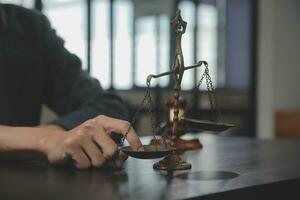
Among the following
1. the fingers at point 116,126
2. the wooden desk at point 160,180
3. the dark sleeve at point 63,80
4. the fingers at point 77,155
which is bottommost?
the wooden desk at point 160,180

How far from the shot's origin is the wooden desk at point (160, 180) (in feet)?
2.11

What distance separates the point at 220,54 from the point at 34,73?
3.70 metres

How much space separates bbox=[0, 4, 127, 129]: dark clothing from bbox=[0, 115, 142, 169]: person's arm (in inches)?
17.6

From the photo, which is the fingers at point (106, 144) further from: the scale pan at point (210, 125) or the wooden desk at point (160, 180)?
the scale pan at point (210, 125)

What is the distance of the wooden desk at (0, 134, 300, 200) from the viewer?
0.64 metres

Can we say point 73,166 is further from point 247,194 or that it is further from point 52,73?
point 52,73

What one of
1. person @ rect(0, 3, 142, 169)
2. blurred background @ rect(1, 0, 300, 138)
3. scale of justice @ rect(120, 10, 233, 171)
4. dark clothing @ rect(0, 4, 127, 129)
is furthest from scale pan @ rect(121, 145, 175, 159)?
blurred background @ rect(1, 0, 300, 138)

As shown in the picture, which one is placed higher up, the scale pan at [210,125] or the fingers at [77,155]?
the scale pan at [210,125]

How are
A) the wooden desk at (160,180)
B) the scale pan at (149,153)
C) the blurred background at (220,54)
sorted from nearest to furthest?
the wooden desk at (160,180) → the scale pan at (149,153) → the blurred background at (220,54)

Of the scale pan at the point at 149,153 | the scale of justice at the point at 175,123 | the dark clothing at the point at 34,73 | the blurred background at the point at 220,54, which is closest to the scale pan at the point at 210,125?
the scale of justice at the point at 175,123

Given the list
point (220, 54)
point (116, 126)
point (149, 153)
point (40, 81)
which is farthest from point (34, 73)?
point (220, 54)

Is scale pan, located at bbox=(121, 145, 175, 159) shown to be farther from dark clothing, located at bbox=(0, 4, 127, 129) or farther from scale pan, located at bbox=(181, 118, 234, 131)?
dark clothing, located at bbox=(0, 4, 127, 129)

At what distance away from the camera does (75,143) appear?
2.72 ft

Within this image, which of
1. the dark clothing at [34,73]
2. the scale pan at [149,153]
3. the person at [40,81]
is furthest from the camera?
the dark clothing at [34,73]
